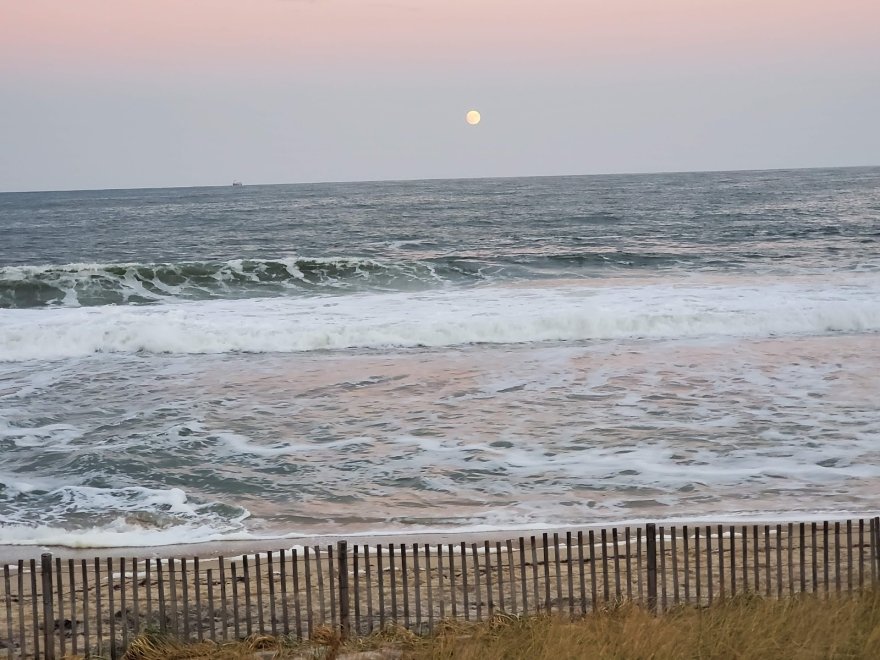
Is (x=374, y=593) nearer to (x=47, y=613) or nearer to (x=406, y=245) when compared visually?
(x=47, y=613)

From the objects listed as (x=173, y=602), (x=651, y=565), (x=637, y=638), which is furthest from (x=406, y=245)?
(x=637, y=638)

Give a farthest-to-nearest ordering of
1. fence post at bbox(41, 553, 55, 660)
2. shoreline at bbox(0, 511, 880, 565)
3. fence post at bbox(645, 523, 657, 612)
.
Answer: shoreline at bbox(0, 511, 880, 565) → fence post at bbox(645, 523, 657, 612) → fence post at bbox(41, 553, 55, 660)

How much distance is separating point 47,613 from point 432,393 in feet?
36.4

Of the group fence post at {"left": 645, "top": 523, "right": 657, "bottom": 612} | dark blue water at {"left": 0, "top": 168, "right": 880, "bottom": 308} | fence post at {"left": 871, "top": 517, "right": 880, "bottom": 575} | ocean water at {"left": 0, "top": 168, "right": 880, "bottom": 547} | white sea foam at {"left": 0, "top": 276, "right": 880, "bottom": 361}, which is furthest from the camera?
dark blue water at {"left": 0, "top": 168, "right": 880, "bottom": 308}

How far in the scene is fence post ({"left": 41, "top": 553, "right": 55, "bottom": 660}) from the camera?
694cm

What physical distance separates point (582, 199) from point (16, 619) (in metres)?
94.8

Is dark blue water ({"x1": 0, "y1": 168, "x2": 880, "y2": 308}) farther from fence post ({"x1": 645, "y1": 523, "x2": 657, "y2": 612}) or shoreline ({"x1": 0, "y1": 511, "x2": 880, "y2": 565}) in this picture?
fence post ({"x1": 645, "y1": 523, "x2": 657, "y2": 612})

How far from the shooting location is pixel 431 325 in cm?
2517

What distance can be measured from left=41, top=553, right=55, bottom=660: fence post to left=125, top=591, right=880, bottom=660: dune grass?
0.59 metres

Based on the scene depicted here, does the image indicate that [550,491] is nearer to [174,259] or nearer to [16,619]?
[16,619]

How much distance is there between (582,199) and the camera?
98938 mm

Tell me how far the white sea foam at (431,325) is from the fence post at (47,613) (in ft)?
55.9

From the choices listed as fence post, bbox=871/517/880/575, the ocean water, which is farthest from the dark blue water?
fence post, bbox=871/517/880/575

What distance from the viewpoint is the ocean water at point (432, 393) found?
1128 cm
